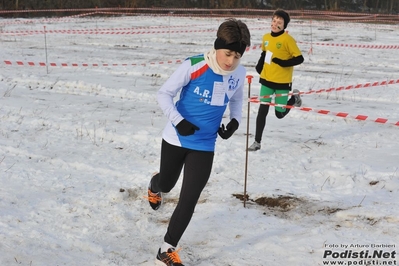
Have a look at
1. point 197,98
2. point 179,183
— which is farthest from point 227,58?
point 179,183

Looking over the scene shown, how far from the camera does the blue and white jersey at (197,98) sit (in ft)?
12.5

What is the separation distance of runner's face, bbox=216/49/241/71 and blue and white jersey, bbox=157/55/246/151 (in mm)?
112

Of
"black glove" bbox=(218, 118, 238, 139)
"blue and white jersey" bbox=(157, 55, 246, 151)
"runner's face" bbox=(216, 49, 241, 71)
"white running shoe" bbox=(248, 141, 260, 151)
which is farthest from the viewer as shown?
"white running shoe" bbox=(248, 141, 260, 151)

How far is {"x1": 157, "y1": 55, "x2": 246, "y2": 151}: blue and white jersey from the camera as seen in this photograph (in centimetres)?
380

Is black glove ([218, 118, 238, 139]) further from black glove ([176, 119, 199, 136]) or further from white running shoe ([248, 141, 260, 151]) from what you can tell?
white running shoe ([248, 141, 260, 151])

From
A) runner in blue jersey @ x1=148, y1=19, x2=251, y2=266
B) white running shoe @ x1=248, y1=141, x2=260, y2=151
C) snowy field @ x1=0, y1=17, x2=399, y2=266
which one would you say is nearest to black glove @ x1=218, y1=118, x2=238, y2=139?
runner in blue jersey @ x1=148, y1=19, x2=251, y2=266

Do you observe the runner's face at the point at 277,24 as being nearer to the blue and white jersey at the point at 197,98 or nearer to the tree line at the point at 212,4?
the blue and white jersey at the point at 197,98

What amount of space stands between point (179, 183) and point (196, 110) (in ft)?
7.25

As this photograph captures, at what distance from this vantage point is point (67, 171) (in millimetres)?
6254

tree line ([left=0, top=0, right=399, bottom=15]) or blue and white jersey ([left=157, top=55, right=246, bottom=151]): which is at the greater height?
tree line ([left=0, top=0, right=399, bottom=15])

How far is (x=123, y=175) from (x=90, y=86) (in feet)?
18.7

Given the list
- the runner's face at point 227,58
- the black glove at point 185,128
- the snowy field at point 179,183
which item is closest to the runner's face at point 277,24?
the snowy field at point 179,183

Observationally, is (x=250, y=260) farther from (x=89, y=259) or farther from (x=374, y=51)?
(x=374, y=51)

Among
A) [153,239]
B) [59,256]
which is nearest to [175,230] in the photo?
[153,239]
